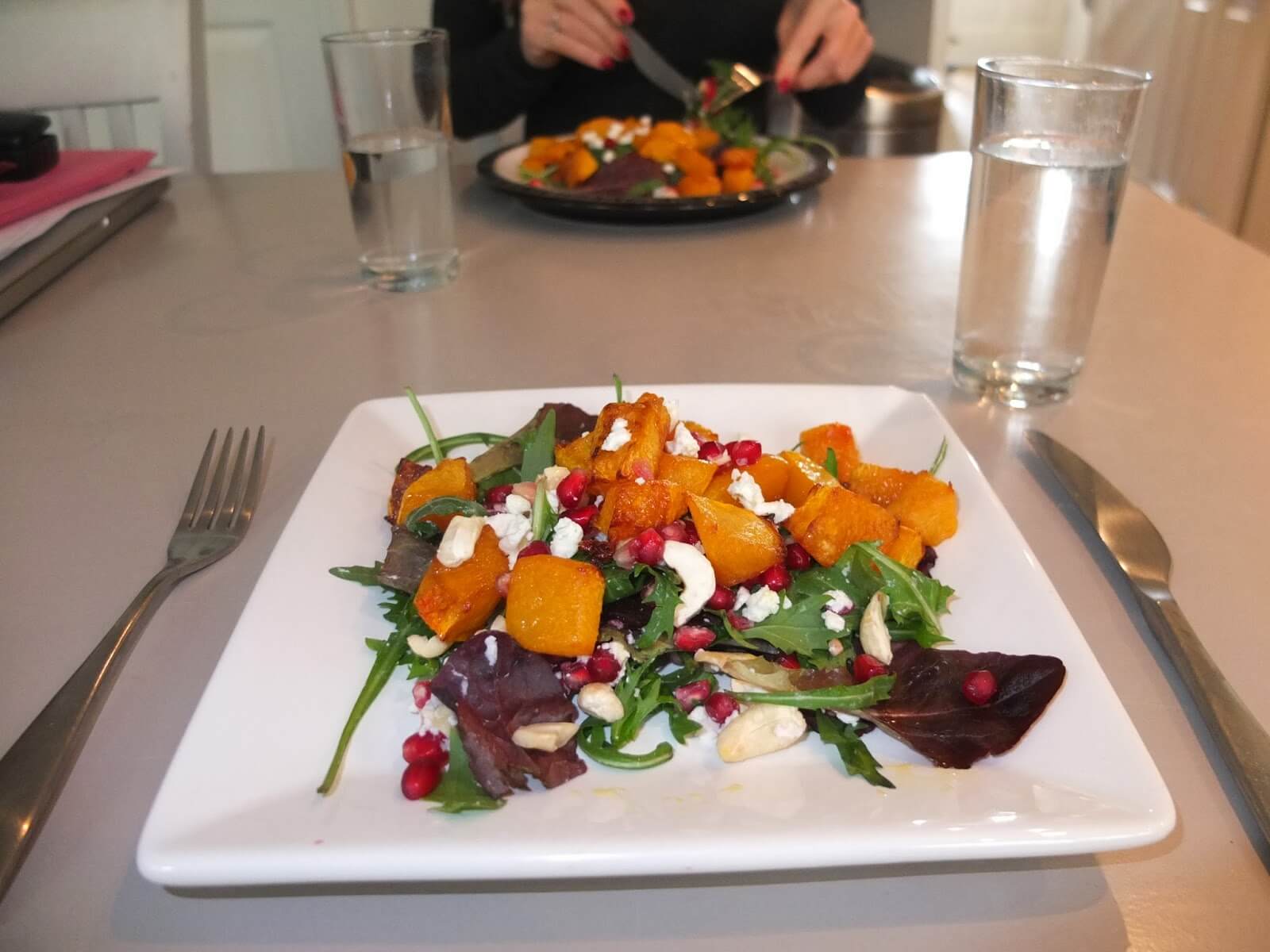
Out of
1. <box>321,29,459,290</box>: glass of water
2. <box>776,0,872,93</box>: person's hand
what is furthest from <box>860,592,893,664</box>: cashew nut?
<box>776,0,872,93</box>: person's hand

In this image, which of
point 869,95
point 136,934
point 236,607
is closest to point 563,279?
point 236,607

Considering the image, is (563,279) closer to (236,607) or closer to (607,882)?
(236,607)

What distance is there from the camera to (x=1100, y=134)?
128 centimetres

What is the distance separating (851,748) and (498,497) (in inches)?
17.6

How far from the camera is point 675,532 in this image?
2.98 ft

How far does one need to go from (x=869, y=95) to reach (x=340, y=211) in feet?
9.59

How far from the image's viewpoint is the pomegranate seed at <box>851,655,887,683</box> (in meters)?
0.84

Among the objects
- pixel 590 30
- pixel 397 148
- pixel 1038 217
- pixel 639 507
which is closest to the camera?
pixel 639 507

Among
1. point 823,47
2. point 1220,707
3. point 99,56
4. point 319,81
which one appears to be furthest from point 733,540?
point 319,81

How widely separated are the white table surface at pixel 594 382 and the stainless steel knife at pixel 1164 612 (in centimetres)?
3

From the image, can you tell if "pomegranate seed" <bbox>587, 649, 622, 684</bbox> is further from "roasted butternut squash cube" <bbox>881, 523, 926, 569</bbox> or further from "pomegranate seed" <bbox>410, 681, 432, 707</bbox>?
"roasted butternut squash cube" <bbox>881, 523, 926, 569</bbox>

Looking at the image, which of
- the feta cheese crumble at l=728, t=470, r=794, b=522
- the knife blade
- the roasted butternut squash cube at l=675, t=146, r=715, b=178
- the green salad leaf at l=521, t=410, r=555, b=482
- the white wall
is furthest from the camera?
the knife blade

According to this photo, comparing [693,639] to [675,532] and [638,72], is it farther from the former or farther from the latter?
[638,72]

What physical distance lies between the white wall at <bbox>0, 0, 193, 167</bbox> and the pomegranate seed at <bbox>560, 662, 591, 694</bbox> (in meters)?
2.52
